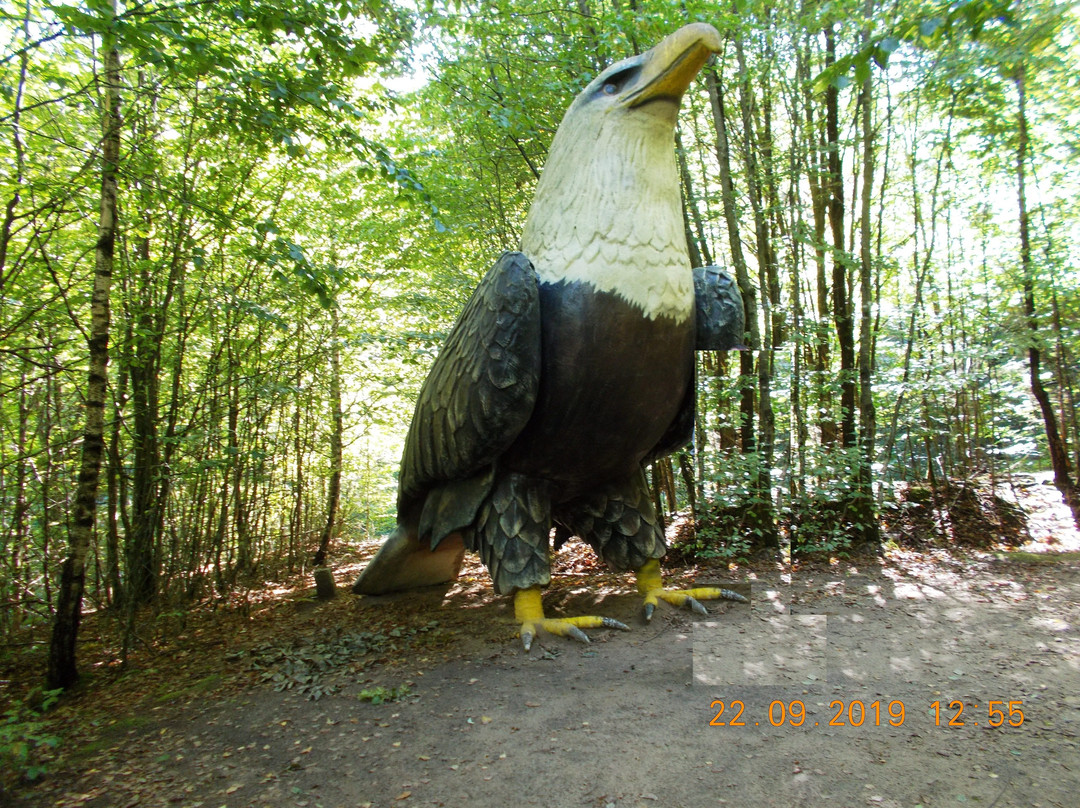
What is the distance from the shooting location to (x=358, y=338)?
5691 millimetres

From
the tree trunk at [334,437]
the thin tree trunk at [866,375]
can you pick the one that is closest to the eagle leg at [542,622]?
the thin tree trunk at [866,375]

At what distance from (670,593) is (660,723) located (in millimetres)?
1260

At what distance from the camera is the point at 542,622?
323cm

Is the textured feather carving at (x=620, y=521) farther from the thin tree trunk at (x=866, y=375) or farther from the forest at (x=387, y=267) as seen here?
the thin tree trunk at (x=866, y=375)

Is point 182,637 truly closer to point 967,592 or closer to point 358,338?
point 358,338

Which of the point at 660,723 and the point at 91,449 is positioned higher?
the point at 91,449

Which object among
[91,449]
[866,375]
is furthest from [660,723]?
[866,375]

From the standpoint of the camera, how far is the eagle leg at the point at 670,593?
3.53 meters

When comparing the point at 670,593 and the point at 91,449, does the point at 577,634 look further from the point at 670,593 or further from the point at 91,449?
the point at 91,449

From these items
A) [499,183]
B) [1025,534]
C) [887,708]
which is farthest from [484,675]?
[1025,534]

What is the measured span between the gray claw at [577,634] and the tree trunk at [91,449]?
2318 millimetres

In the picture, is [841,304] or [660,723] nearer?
[660,723]

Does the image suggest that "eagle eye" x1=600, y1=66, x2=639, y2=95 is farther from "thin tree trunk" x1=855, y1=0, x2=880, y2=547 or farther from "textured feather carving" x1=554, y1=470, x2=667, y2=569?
"thin tree trunk" x1=855, y1=0, x2=880, y2=547
